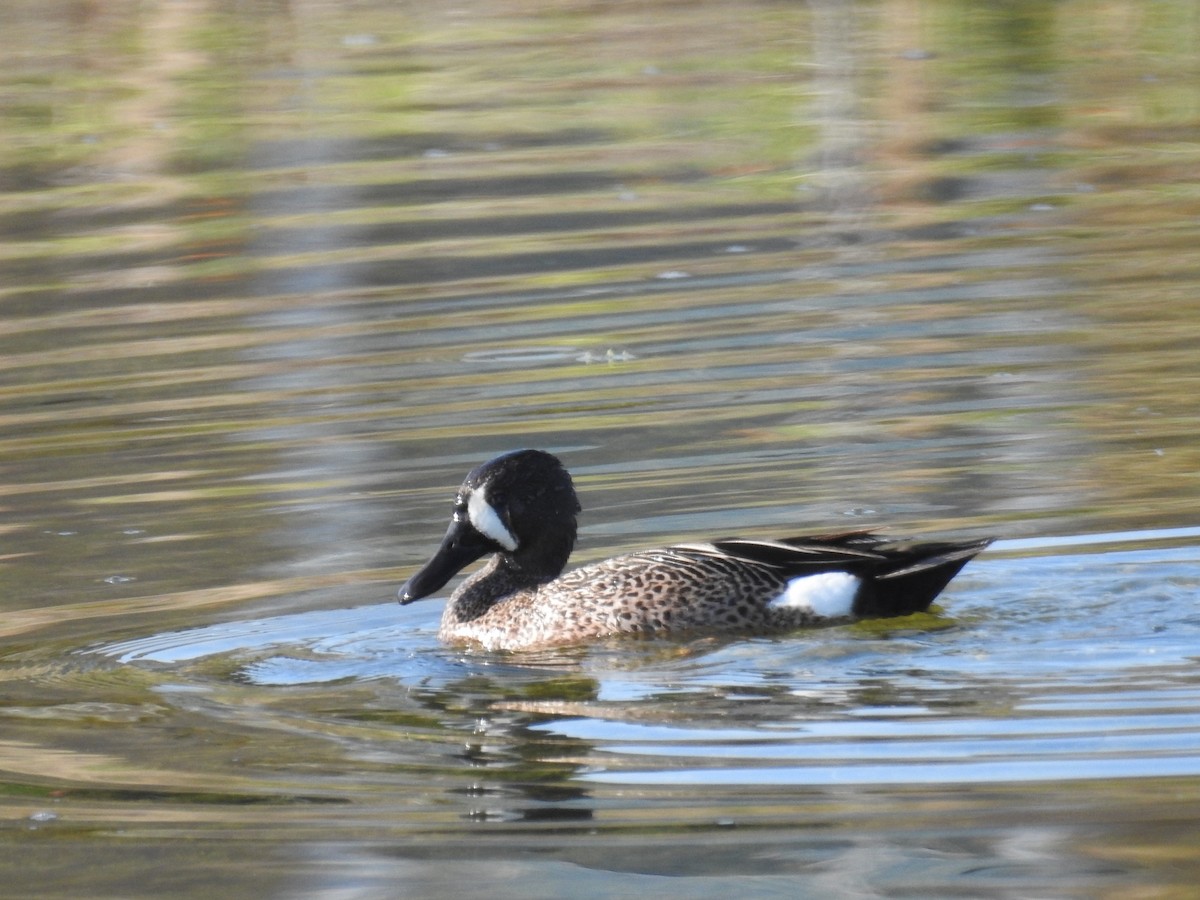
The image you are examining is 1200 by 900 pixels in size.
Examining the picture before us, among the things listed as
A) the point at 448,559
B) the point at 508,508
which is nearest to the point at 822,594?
the point at 508,508

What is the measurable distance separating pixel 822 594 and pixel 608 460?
2046 millimetres

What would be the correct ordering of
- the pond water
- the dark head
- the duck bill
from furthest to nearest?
the dark head → the duck bill → the pond water

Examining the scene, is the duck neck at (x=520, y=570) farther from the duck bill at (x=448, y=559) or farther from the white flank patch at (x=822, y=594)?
the white flank patch at (x=822, y=594)

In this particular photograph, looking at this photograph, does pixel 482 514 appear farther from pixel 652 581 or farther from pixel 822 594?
pixel 822 594

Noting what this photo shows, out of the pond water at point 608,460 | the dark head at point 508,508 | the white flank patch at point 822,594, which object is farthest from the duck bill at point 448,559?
the white flank patch at point 822,594

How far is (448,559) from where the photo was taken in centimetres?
734

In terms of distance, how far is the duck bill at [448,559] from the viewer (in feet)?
23.6

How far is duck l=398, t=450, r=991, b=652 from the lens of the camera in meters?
6.83

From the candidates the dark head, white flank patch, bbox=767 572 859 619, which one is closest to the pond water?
white flank patch, bbox=767 572 859 619

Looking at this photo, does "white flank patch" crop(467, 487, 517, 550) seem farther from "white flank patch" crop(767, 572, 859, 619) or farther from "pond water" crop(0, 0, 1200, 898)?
"white flank patch" crop(767, 572, 859, 619)

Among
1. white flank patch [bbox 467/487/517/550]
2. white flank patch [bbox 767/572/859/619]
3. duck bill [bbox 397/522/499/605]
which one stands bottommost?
white flank patch [bbox 767/572/859/619]

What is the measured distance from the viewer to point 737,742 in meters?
5.59

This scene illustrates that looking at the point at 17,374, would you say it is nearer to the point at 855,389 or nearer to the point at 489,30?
the point at 855,389

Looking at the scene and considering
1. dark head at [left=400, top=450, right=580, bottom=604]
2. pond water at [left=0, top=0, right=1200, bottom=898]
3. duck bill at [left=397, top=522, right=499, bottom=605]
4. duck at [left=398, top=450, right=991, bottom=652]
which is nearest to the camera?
pond water at [left=0, top=0, right=1200, bottom=898]
